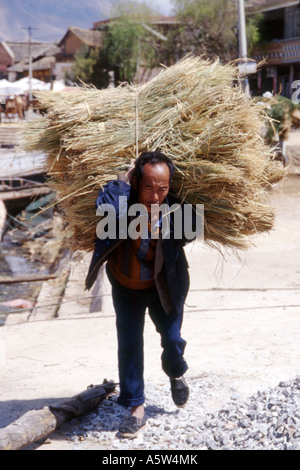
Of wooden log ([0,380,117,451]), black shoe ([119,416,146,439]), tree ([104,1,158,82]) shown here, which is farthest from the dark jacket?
tree ([104,1,158,82])

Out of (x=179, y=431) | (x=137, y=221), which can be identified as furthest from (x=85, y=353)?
(x=137, y=221)

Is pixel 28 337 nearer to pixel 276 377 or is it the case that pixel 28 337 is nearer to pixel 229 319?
pixel 229 319

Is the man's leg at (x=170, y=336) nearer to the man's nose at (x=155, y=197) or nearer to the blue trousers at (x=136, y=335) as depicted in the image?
the blue trousers at (x=136, y=335)

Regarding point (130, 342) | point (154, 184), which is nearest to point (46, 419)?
point (130, 342)

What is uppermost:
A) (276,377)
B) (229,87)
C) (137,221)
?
(229,87)

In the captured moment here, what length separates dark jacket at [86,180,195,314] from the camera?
271 centimetres

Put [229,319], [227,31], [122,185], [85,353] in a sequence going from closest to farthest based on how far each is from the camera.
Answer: [122,185] → [85,353] → [229,319] → [227,31]

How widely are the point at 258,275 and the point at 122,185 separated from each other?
4.81m

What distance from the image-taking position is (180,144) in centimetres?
290

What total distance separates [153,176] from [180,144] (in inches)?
13.5

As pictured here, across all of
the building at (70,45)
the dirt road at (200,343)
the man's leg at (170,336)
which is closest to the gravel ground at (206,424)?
the dirt road at (200,343)

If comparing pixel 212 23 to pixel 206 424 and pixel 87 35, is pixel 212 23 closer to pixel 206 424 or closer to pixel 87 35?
pixel 87 35

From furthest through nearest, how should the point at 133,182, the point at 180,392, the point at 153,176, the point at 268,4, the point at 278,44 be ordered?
the point at 268,4 < the point at 278,44 < the point at 180,392 < the point at 133,182 < the point at 153,176

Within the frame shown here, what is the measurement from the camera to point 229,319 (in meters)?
5.31
